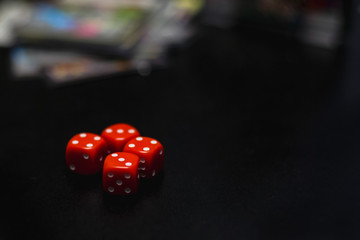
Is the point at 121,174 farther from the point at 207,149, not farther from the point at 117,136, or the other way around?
the point at 207,149

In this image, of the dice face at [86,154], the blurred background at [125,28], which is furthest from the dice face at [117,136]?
the blurred background at [125,28]

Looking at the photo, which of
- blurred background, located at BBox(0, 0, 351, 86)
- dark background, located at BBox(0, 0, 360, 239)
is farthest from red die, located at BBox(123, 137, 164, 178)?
blurred background, located at BBox(0, 0, 351, 86)

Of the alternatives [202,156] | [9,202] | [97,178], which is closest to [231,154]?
[202,156]

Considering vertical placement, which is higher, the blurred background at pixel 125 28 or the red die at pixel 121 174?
the blurred background at pixel 125 28

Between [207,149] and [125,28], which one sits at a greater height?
[125,28]

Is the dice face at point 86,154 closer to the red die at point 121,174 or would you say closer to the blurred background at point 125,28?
the red die at point 121,174

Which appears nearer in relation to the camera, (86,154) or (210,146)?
(86,154)

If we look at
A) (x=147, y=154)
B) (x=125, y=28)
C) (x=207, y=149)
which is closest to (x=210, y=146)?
(x=207, y=149)
